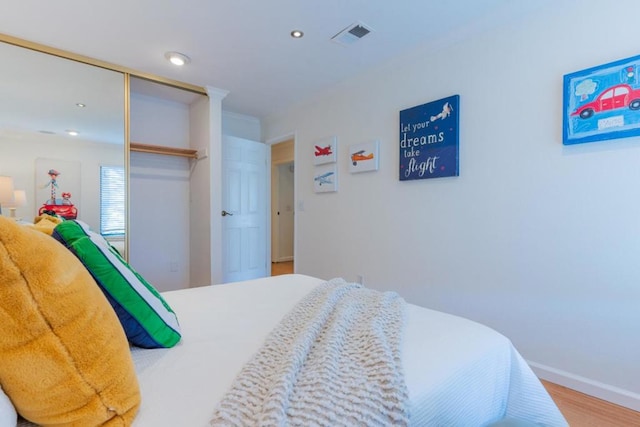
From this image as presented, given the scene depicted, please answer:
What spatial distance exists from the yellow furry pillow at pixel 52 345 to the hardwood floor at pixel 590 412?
2.01m

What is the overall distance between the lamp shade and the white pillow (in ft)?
8.03

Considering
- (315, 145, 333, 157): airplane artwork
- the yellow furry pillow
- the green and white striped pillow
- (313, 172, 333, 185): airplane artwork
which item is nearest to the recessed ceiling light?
(315, 145, 333, 157): airplane artwork

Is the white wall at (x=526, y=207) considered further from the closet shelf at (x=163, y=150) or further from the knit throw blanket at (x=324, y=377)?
the closet shelf at (x=163, y=150)

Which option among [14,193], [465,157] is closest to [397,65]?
[465,157]

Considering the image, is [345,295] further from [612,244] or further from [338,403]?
[612,244]

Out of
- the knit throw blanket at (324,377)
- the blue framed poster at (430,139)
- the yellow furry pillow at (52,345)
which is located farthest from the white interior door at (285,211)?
the yellow furry pillow at (52,345)

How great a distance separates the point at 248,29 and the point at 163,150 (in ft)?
5.75

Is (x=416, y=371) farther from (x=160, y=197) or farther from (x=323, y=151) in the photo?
(x=160, y=197)

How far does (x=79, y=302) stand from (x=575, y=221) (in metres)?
2.27

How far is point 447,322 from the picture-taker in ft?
3.80

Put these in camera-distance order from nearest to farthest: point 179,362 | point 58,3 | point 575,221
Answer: point 179,362 < point 575,221 < point 58,3

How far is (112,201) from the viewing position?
2.80 meters

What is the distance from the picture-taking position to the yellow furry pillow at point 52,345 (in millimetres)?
542

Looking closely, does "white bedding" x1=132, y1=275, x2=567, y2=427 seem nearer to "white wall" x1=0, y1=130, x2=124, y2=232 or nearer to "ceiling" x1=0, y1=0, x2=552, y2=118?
"ceiling" x1=0, y1=0, x2=552, y2=118
